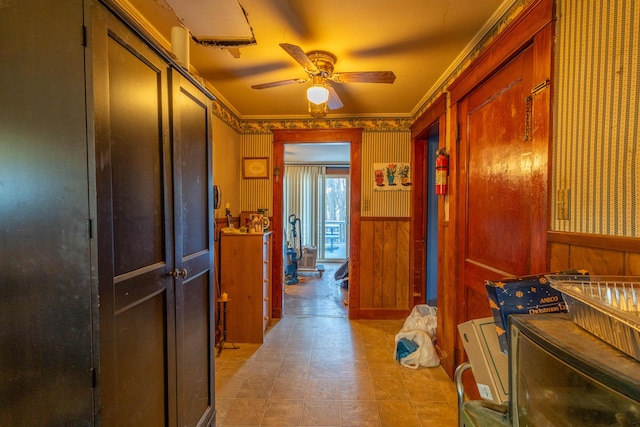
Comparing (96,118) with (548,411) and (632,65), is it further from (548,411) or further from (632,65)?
(632,65)

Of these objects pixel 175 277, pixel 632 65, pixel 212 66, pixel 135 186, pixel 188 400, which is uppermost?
pixel 212 66

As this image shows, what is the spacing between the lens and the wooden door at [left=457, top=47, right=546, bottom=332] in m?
1.39

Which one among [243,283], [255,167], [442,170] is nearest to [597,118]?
[442,170]

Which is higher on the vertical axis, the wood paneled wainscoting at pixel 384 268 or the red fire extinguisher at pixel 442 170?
the red fire extinguisher at pixel 442 170

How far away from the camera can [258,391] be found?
6.68 ft

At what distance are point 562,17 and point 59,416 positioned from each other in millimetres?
2343

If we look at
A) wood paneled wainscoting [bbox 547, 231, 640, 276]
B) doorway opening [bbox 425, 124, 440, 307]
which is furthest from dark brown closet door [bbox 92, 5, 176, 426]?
doorway opening [bbox 425, 124, 440, 307]

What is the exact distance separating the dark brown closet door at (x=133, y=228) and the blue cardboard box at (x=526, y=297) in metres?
1.30

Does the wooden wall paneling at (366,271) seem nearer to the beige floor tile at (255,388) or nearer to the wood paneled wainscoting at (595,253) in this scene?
the beige floor tile at (255,388)

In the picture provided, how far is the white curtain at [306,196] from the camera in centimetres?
655

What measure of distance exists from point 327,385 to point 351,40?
2.52 meters

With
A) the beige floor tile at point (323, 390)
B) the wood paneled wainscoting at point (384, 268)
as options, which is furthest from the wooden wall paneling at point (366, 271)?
the beige floor tile at point (323, 390)

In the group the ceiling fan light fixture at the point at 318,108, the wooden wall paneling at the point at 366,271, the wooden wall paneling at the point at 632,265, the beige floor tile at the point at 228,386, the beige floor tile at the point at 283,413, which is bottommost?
the beige floor tile at the point at 228,386

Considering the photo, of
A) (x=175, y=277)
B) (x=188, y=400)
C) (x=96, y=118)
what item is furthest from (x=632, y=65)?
(x=188, y=400)
